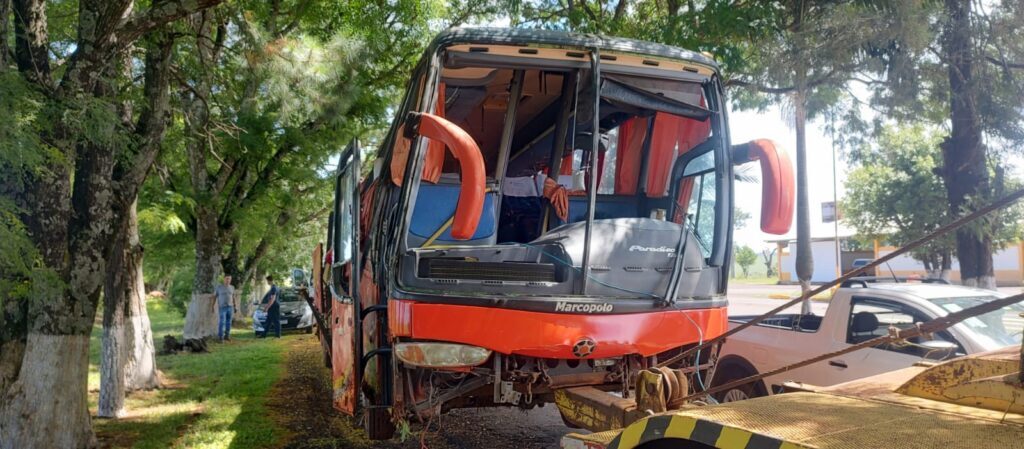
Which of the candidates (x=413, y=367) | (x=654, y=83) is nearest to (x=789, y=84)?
(x=654, y=83)

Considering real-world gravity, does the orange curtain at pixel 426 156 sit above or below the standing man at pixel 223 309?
above

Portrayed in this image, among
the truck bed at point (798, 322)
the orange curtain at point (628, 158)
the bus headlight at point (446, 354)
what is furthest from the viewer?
the truck bed at point (798, 322)

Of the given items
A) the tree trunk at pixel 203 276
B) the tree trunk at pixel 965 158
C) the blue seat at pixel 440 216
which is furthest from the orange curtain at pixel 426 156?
the tree trunk at pixel 203 276

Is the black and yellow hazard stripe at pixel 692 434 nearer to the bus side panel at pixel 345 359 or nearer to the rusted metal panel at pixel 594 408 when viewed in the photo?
the rusted metal panel at pixel 594 408

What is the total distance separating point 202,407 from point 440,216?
19.8 ft

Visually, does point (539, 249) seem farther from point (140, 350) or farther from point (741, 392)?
point (140, 350)

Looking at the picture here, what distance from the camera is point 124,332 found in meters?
8.91

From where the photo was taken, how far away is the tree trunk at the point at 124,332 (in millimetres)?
8367

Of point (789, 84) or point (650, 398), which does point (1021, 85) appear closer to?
point (789, 84)

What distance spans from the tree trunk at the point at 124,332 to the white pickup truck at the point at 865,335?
686cm

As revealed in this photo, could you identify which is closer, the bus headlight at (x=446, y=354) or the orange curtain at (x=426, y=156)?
the bus headlight at (x=446, y=354)

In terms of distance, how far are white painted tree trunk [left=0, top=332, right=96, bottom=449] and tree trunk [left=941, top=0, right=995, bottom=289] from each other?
1195cm

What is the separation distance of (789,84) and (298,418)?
917cm

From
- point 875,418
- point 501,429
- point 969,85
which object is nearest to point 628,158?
point 501,429
